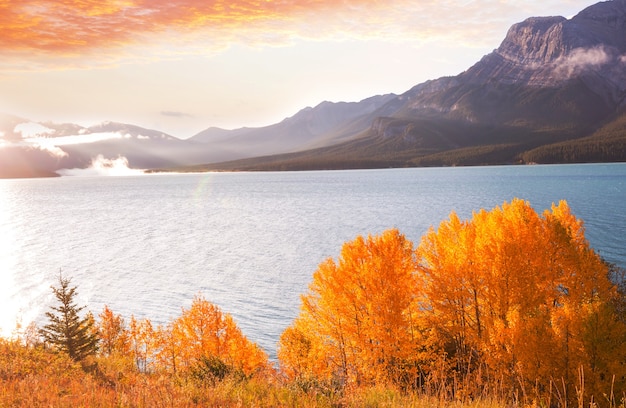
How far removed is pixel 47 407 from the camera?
9312 millimetres

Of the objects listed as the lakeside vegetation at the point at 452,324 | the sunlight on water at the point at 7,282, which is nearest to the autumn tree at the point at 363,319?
the lakeside vegetation at the point at 452,324

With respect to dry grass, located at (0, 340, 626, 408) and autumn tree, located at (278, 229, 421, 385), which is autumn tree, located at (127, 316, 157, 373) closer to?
autumn tree, located at (278, 229, 421, 385)

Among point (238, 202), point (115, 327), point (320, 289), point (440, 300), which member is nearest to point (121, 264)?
point (115, 327)

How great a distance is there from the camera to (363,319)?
38.6m

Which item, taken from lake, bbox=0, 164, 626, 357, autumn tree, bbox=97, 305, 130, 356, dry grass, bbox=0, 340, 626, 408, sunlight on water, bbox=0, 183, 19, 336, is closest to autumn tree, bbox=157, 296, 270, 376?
lake, bbox=0, 164, 626, 357

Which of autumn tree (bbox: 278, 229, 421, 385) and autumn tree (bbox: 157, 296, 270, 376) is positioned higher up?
autumn tree (bbox: 278, 229, 421, 385)

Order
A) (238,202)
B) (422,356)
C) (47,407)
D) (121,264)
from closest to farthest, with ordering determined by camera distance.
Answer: (47,407) < (422,356) < (121,264) < (238,202)

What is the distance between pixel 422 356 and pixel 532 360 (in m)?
8.44

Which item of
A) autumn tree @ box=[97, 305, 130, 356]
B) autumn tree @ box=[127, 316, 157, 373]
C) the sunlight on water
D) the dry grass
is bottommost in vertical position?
autumn tree @ box=[127, 316, 157, 373]

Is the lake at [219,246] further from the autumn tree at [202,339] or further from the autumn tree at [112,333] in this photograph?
the autumn tree at [112,333]

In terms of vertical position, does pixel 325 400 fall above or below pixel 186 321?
above

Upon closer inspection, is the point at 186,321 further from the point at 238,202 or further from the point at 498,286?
the point at 238,202

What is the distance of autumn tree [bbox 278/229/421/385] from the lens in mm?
36688

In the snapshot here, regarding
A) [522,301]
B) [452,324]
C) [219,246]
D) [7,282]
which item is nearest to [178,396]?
[452,324]
